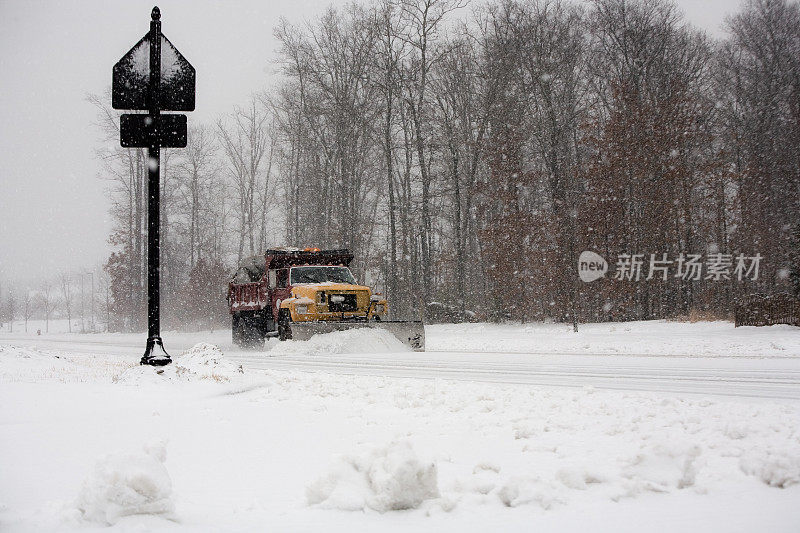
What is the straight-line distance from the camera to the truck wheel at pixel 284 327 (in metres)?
18.1

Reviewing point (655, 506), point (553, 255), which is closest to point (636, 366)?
point (655, 506)

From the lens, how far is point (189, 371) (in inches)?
324

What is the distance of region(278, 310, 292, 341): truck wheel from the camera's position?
712 inches

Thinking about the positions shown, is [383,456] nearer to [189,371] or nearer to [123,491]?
[123,491]

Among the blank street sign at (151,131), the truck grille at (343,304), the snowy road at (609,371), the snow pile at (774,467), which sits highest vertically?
the blank street sign at (151,131)

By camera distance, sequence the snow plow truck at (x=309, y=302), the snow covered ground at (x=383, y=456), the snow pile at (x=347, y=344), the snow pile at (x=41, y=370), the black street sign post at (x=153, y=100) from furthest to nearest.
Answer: the snow plow truck at (x=309, y=302) < the snow pile at (x=347, y=344) < the snow pile at (x=41, y=370) < the black street sign post at (x=153, y=100) < the snow covered ground at (x=383, y=456)

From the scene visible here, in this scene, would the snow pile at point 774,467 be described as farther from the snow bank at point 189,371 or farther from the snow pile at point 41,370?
the snow pile at point 41,370

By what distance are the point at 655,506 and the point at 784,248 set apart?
30953 millimetres

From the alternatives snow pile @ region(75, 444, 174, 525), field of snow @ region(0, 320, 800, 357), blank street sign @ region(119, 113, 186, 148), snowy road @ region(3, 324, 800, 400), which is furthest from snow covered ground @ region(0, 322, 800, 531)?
field of snow @ region(0, 320, 800, 357)

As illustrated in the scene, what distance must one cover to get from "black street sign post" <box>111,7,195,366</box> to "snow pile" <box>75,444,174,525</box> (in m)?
5.07

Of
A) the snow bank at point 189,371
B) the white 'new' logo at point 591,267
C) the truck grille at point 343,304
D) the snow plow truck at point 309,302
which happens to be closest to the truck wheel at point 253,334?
the snow plow truck at point 309,302

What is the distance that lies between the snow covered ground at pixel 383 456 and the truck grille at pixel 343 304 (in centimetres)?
957

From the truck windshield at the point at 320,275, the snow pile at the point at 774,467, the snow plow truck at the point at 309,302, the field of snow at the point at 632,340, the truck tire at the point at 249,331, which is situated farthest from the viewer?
the truck tire at the point at 249,331

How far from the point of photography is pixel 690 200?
29328 millimetres
